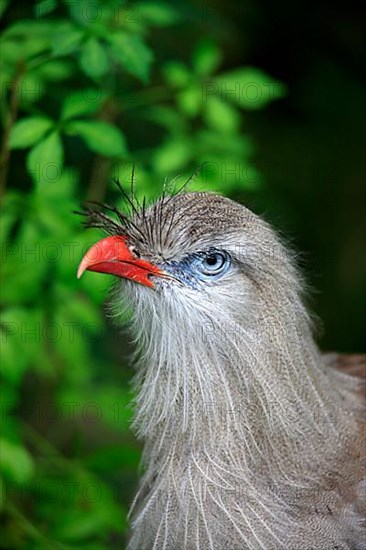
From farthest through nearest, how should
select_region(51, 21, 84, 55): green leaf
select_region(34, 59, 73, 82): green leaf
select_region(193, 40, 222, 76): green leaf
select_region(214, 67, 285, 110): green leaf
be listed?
select_region(193, 40, 222, 76): green leaf < select_region(214, 67, 285, 110): green leaf < select_region(34, 59, 73, 82): green leaf < select_region(51, 21, 84, 55): green leaf

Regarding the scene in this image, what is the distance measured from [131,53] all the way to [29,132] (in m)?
0.33

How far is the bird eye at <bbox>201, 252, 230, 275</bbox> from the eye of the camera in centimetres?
211

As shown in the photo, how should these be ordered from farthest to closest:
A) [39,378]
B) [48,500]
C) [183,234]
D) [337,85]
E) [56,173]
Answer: [337,85]
[39,378]
[48,500]
[56,173]
[183,234]

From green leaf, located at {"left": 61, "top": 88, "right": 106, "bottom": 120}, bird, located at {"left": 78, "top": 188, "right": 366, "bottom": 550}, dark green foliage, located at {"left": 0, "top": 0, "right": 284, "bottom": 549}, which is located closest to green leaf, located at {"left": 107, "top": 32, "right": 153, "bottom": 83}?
dark green foliage, located at {"left": 0, "top": 0, "right": 284, "bottom": 549}

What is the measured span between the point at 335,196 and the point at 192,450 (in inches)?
129

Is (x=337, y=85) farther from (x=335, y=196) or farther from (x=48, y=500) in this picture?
(x=48, y=500)

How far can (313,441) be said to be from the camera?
2.24 metres

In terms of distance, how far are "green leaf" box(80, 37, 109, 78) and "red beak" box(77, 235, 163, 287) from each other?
0.49m

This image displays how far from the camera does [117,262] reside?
6.85 ft

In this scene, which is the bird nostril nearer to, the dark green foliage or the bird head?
the bird head

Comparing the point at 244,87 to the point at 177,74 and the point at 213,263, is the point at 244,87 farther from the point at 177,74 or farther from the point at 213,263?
the point at 213,263

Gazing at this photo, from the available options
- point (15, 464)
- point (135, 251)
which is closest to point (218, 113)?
point (135, 251)

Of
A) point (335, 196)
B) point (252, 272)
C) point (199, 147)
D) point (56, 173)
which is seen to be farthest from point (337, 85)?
point (252, 272)

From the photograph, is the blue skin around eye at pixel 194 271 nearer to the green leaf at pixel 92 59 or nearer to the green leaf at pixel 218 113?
the green leaf at pixel 92 59
